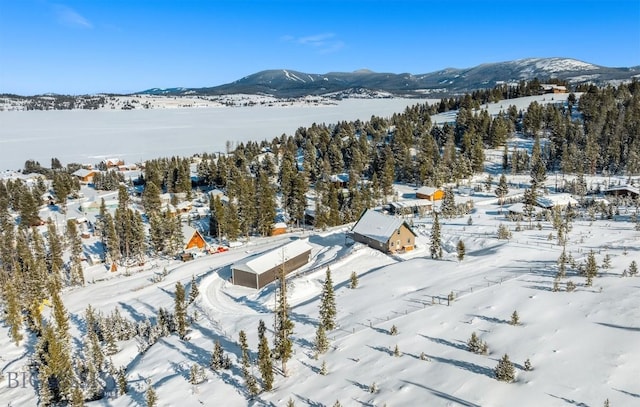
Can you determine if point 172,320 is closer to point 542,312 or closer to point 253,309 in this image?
point 253,309

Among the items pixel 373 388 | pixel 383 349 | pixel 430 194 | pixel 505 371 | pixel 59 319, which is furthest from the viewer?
pixel 430 194

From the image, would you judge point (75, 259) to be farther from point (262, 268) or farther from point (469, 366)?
point (469, 366)

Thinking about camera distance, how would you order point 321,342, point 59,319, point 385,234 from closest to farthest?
point 321,342, point 59,319, point 385,234

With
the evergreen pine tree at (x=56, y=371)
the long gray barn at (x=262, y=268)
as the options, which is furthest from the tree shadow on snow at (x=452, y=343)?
the evergreen pine tree at (x=56, y=371)

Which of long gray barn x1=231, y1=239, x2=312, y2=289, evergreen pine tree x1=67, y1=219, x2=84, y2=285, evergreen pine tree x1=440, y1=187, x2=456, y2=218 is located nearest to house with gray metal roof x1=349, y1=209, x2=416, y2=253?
long gray barn x1=231, y1=239, x2=312, y2=289

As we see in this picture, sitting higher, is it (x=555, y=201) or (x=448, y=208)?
(x=555, y=201)

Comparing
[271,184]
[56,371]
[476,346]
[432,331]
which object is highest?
[476,346]

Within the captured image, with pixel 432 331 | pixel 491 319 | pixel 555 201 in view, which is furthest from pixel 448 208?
pixel 432 331

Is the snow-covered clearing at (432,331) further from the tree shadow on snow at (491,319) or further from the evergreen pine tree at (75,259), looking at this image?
the evergreen pine tree at (75,259)

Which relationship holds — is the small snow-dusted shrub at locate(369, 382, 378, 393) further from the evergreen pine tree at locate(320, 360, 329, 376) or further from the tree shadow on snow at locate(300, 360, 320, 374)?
the tree shadow on snow at locate(300, 360, 320, 374)
